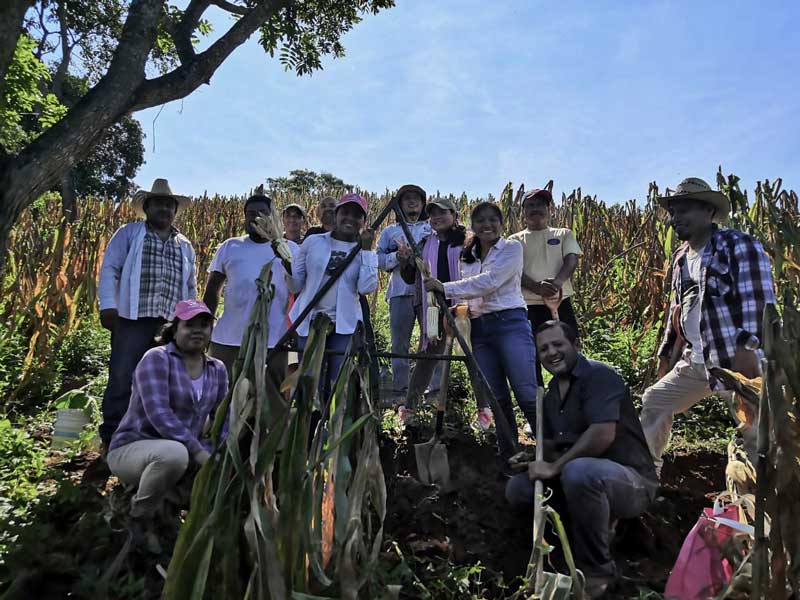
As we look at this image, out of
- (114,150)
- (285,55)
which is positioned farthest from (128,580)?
(114,150)

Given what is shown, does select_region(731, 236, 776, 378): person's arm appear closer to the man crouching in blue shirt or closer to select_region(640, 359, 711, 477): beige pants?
select_region(640, 359, 711, 477): beige pants

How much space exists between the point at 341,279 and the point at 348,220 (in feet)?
1.25

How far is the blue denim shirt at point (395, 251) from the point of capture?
409cm

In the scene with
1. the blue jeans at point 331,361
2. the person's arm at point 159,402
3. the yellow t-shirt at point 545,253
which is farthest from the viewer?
the yellow t-shirt at point 545,253

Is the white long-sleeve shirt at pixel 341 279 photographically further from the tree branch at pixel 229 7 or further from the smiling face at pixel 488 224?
the tree branch at pixel 229 7

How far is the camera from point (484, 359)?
10.9ft

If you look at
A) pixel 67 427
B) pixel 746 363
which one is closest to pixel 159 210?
pixel 67 427

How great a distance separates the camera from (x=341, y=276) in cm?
332

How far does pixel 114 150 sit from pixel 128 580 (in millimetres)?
28381

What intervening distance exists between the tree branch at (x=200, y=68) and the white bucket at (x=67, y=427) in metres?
1.95

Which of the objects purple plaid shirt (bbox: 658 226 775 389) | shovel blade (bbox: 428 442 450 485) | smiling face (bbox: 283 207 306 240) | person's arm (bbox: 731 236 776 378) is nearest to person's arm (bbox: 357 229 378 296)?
shovel blade (bbox: 428 442 450 485)

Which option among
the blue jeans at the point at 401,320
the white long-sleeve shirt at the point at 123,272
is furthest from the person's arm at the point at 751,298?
the white long-sleeve shirt at the point at 123,272

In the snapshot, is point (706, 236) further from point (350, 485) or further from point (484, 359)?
point (350, 485)

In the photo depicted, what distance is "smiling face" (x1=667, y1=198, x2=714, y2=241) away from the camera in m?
2.74
